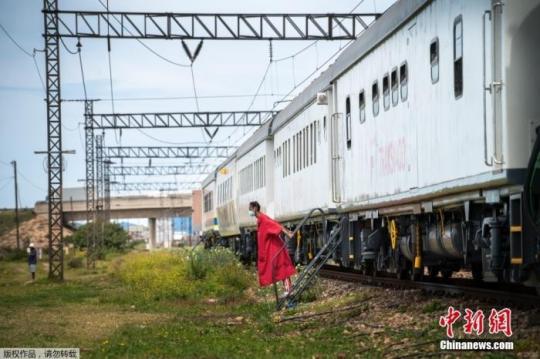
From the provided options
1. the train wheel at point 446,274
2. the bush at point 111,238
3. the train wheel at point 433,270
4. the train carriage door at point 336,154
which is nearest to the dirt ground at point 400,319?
the train wheel at point 433,270

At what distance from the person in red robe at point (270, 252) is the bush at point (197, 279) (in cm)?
313

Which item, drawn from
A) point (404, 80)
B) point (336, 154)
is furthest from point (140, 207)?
point (404, 80)

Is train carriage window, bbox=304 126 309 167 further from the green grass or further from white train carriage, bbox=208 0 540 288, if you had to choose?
the green grass

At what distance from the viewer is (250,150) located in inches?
1339

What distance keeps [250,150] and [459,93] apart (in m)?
22.8

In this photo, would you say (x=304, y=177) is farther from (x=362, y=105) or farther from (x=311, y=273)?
(x=362, y=105)

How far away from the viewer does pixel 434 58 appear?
1237cm

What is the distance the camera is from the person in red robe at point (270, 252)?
16.4 meters

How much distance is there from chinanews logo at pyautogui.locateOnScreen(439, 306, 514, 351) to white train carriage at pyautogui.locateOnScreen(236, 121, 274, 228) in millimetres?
18034

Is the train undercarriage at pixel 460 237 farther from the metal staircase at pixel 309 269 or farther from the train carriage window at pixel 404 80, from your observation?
the train carriage window at pixel 404 80

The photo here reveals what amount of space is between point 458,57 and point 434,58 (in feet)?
3.49

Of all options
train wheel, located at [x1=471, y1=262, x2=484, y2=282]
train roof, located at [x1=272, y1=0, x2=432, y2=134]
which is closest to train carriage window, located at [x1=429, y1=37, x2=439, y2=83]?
train roof, located at [x1=272, y1=0, x2=432, y2=134]

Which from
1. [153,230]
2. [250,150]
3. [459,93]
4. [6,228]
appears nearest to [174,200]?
[153,230]

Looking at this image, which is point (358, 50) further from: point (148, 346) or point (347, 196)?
point (148, 346)
